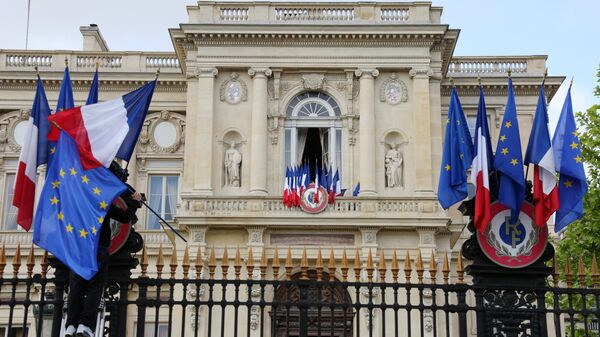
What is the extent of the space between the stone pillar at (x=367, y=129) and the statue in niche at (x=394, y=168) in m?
0.60

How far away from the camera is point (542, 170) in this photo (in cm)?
1059

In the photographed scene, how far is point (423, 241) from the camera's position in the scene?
29.1 metres

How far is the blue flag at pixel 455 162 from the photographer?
10906 millimetres

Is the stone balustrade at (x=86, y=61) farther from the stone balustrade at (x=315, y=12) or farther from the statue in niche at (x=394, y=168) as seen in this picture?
the statue in niche at (x=394, y=168)

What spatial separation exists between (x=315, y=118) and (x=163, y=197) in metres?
7.62

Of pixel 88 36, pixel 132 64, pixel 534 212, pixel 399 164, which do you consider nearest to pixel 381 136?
pixel 399 164

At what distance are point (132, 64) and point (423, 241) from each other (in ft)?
49.4

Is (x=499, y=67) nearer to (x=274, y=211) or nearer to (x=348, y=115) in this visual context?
(x=348, y=115)

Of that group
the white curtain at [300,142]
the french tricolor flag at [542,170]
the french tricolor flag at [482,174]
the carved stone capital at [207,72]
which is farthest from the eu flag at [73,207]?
the white curtain at [300,142]

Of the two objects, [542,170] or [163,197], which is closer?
[542,170]

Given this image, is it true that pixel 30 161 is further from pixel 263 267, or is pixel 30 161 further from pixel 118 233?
pixel 263 267

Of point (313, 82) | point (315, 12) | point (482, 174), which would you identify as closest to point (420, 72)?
point (313, 82)

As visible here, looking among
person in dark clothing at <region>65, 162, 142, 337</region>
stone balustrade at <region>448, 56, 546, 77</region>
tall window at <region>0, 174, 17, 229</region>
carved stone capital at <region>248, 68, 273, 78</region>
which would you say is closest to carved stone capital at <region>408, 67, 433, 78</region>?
stone balustrade at <region>448, 56, 546, 77</region>

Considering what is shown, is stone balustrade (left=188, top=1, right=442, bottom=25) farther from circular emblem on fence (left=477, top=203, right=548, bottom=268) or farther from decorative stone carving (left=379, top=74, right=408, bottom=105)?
circular emblem on fence (left=477, top=203, right=548, bottom=268)
